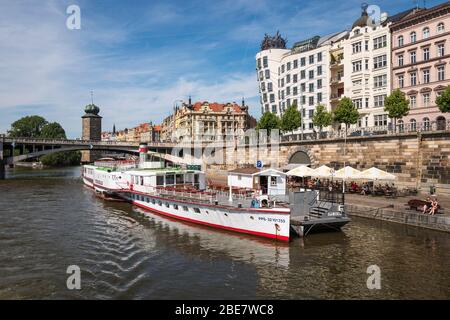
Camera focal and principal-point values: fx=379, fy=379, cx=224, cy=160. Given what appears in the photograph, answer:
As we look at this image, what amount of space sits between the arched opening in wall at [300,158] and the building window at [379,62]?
16.6m

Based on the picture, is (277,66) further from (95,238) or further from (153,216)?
(95,238)

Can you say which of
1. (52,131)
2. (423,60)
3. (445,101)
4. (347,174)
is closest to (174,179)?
(347,174)

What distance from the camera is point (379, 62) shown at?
55.8 metres

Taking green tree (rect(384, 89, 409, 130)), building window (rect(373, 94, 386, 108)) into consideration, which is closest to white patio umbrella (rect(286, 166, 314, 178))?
green tree (rect(384, 89, 409, 130))

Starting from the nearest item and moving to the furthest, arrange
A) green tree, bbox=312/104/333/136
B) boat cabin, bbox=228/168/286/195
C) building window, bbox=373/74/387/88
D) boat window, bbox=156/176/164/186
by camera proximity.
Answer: boat cabin, bbox=228/168/286/195 → boat window, bbox=156/176/164/186 → building window, bbox=373/74/387/88 → green tree, bbox=312/104/333/136

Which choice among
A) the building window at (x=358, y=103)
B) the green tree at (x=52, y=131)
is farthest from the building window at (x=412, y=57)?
the green tree at (x=52, y=131)

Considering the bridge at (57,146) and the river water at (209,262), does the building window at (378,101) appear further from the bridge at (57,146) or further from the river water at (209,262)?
the bridge at (57,146)

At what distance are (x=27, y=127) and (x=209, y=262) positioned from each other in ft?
536

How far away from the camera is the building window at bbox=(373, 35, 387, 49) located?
5496cm

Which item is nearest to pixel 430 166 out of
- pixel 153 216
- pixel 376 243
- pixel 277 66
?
pixel 376 243

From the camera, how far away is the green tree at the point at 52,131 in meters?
161

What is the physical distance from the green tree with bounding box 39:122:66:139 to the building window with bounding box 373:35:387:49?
139 m

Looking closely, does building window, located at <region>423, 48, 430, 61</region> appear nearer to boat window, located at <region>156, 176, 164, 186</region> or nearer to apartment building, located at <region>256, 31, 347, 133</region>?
apartment building, located at <region>256, 31, 347, 133</region>

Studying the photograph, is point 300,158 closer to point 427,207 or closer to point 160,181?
point 160,181
